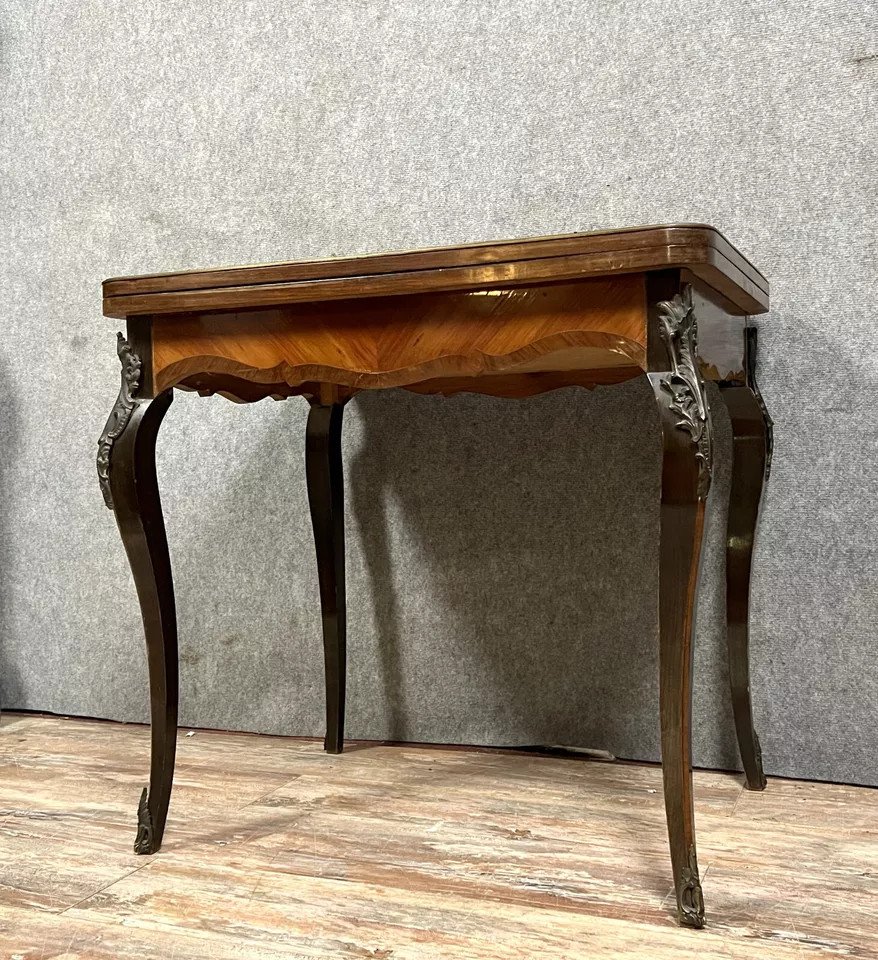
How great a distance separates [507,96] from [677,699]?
41.9 inches

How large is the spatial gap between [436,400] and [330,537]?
287mm

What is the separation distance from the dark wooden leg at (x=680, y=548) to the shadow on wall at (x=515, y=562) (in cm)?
55

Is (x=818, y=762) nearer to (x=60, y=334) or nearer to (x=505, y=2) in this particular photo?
(x=505, y=2)

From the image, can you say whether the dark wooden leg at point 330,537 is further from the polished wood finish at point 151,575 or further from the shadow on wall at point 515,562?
→ the polished wood finish at point 151,575

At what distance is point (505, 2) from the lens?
65.3 inches

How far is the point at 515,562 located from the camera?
1646mm

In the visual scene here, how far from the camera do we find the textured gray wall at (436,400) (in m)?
1.47

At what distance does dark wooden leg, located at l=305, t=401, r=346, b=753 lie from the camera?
1637mm

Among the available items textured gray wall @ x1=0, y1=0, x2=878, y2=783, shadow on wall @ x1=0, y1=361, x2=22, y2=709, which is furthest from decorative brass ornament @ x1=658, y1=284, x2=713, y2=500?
shadow on wall @ x1=0, y1=361, x2=22, y2=709

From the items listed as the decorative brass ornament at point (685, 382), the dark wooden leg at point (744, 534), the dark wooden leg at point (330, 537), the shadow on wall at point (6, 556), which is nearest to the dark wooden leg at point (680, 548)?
the decorative brass ornament at point (685, 382)

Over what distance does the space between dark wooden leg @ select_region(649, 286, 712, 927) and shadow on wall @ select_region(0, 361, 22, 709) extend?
1459 mm

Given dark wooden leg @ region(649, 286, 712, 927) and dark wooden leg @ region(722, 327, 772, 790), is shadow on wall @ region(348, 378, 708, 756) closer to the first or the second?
dark wooden leg @ region(722, 327, 772, 790)

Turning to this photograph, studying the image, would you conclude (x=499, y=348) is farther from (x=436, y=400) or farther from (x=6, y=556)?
(x=6, y=556)

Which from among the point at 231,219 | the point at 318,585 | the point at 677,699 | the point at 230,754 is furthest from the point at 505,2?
the point at 230,754
